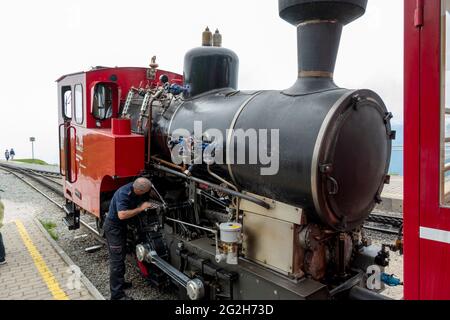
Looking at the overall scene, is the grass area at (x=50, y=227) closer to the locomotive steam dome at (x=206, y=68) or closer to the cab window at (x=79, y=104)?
the cab window at (x=79, y=104)

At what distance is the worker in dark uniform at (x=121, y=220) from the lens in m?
4.21

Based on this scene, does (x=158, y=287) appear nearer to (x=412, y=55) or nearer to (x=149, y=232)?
(x=149, y=232)

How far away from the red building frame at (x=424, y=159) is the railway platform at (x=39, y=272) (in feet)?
11.7

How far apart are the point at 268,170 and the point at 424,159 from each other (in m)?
1.27

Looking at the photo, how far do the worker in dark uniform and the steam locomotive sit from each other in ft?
Result: 0.84

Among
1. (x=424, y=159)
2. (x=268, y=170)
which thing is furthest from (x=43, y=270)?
(x=424, y=159)

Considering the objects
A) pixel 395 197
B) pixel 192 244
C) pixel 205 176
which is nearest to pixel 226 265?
pixel 192 244

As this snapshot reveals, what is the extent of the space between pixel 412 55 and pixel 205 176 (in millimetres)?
2465

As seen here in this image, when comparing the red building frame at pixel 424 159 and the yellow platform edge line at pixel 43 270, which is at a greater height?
the red building frame at pixel 424 159

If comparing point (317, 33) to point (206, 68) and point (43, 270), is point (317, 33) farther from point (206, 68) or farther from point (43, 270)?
point (43, 270)

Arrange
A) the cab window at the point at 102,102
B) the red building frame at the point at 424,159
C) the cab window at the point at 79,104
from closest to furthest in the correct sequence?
the red building frame at the point at 424,159
the cab window at the point at 102,102
the cab window at the point at 79,104

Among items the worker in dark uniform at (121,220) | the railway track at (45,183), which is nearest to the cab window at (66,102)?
the railway track at (45,183)

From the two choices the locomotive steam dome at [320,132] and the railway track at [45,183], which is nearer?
the locomotive steam dome at [320,132]

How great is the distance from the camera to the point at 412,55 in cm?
186
